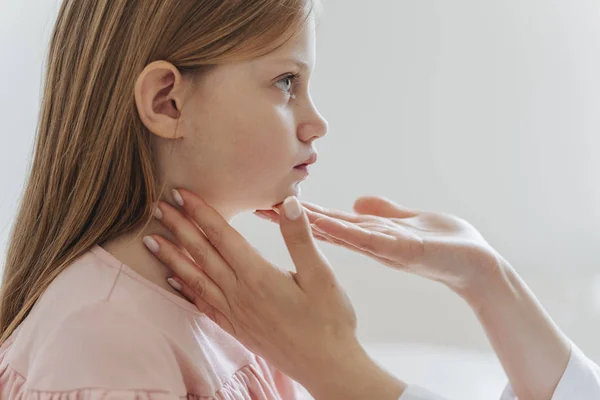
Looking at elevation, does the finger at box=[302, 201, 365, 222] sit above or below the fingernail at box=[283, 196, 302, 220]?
above

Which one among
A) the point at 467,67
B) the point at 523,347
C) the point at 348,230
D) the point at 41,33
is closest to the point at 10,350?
the point at 348,230

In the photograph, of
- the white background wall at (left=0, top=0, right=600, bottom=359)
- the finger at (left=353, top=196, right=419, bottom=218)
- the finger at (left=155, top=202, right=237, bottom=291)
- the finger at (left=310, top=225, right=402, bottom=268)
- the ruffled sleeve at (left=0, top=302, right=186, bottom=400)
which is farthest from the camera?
the white background wall at (left=0, top=0, right=600, bottom=359)

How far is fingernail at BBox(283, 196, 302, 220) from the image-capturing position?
80 centimetres

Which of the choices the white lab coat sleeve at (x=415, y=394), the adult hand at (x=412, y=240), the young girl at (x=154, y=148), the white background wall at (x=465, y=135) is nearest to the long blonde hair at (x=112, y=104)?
the young girl at (x=154, y=148)

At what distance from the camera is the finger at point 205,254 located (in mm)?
810

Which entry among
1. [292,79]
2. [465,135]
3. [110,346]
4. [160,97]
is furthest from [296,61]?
[465,135]

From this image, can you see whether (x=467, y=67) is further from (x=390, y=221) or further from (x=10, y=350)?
(x=10, y=350)

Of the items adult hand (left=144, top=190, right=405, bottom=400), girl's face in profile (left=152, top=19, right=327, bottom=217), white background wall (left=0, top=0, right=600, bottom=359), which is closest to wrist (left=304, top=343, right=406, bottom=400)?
adult hand (left=144, top=190, right=405, bottom=400)

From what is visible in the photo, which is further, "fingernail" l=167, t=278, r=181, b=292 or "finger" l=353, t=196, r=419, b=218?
"finger" l=353, t=196, r=419, b=218

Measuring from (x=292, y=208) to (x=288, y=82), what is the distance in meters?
0.16

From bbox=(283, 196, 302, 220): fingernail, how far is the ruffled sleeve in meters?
0.18

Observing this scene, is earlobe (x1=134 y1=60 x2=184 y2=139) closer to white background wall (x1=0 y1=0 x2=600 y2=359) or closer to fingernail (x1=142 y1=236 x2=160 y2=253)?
fingernail (x1=142 y1=236 x2=160 y2=253)

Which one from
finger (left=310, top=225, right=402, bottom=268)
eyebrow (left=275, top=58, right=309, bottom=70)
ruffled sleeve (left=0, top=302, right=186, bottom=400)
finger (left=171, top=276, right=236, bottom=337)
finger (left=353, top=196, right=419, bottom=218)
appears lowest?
ruffled sleeve (left=0, top=302, right=186, bottom=400)

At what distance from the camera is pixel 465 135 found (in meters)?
2.01
